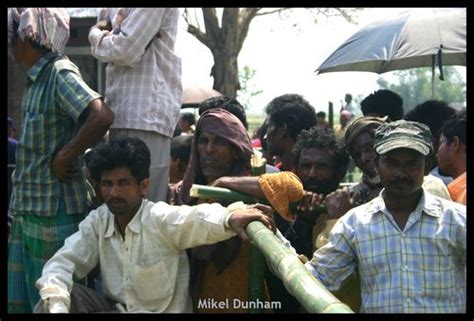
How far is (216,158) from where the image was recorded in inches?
149

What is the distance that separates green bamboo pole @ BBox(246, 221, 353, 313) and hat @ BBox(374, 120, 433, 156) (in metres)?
0.53

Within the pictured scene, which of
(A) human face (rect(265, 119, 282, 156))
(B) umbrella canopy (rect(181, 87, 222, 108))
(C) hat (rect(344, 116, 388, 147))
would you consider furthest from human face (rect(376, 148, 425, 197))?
(B) umbrella canopy (rect(181, 87, 222, 108))

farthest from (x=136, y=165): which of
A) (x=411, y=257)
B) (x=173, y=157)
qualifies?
(x=173, y=157)

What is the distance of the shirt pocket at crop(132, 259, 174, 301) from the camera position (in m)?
3.30

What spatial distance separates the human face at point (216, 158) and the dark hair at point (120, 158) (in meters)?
0.29

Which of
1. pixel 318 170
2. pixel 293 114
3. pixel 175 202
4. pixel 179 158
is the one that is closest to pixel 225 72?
pixel 179 158

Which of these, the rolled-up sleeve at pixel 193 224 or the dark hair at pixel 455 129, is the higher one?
the dark hair at pixel 455 129

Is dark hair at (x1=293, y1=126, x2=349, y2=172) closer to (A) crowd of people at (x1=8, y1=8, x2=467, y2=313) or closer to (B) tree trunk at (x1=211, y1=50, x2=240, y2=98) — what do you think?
(A) crowd of people at (x1=8, y1=8, x2=467, y2=313)

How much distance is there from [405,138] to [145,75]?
1.44m

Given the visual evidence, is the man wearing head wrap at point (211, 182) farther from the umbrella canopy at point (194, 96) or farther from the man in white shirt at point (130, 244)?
the umbrella canopy at point (194, 96)

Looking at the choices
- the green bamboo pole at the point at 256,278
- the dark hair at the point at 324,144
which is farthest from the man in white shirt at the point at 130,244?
the dark hair at the point at 324,144

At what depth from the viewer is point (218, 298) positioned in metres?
3.46

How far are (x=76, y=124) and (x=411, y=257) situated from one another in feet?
5.68

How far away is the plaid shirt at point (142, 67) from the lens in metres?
3.84
